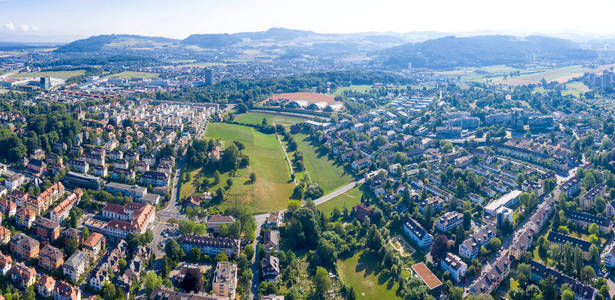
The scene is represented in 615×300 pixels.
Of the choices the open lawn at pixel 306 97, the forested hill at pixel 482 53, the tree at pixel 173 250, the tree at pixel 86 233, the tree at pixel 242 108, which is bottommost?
the tree at pixel 173 250

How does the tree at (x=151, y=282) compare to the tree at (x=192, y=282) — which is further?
the tree at (x=192, y=282)

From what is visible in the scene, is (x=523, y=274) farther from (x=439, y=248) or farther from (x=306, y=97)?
(x=306, y=97)

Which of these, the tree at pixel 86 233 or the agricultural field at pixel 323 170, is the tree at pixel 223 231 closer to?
the tree at pixel 86 233

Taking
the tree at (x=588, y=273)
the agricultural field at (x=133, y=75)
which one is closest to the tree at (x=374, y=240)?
the tree at (x=588, y=273)

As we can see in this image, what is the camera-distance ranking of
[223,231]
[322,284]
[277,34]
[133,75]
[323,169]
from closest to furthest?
[322,284]
[223,231]
[323,169]
[133,75]
[277,34]

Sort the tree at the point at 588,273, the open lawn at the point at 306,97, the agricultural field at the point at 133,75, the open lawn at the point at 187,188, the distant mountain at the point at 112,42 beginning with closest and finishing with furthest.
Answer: the tree at the point at 588,273
the open lawn at the point at 187,188
the open lawn at the point at 306,97
the agricultural field at the point at 133,75
the distant mountain at the point at 112,42

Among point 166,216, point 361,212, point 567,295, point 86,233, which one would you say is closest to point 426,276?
point 567,295

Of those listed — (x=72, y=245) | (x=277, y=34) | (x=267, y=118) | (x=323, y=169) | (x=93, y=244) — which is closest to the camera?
(x=72, y=245)
